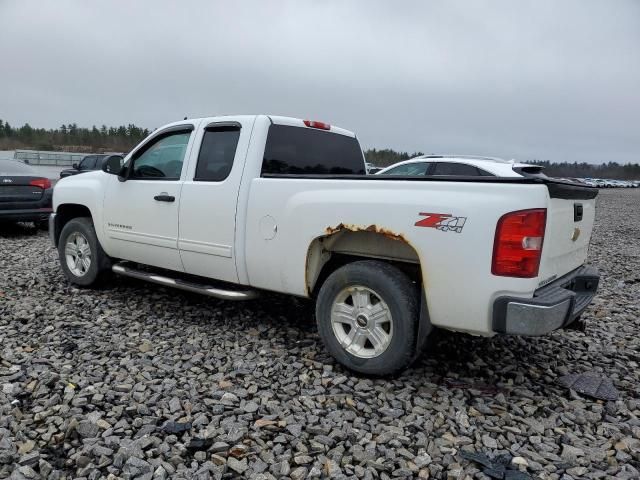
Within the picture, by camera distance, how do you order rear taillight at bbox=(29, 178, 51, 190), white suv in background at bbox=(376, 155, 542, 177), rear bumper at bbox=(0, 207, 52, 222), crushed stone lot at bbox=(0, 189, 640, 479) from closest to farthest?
crushed stone lot at bbox=(0, 189, 640, 479), rear bumper at bbox=(0, 207, 52, 222), rear taillight at bbox=(29, 178, 51, 190), white suv in background at bbox=(376, 155, 542, 177)

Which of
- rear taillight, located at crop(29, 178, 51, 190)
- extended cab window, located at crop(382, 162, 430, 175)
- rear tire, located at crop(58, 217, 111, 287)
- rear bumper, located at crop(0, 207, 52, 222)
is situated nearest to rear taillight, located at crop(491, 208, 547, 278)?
rear tire, located at crop(58, 217, 111, 287)

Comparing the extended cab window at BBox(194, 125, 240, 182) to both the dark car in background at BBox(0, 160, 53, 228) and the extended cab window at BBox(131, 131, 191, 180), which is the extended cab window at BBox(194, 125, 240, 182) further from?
the dark car in background at BBox(0, 160, 53, 228)

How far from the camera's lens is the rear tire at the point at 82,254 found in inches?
224

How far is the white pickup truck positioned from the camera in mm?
3080

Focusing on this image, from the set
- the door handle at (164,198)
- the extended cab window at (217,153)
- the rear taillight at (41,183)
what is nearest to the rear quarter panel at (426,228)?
the extended cab window at (217,153)

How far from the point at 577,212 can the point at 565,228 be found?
0.26 m

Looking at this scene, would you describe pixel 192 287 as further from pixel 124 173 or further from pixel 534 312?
pixel 534 312

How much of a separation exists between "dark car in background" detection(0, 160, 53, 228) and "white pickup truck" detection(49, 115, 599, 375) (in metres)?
4.83

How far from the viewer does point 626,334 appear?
4949 millimetres

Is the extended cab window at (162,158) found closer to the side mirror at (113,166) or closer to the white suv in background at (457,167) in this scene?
the side mirror at (113,166)

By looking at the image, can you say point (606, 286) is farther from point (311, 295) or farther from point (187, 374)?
point (187, 374)

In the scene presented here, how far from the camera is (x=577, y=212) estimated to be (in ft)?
12.0

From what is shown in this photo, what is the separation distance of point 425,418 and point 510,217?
137 centimetres

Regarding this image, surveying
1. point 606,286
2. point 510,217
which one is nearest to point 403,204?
point 510,217
